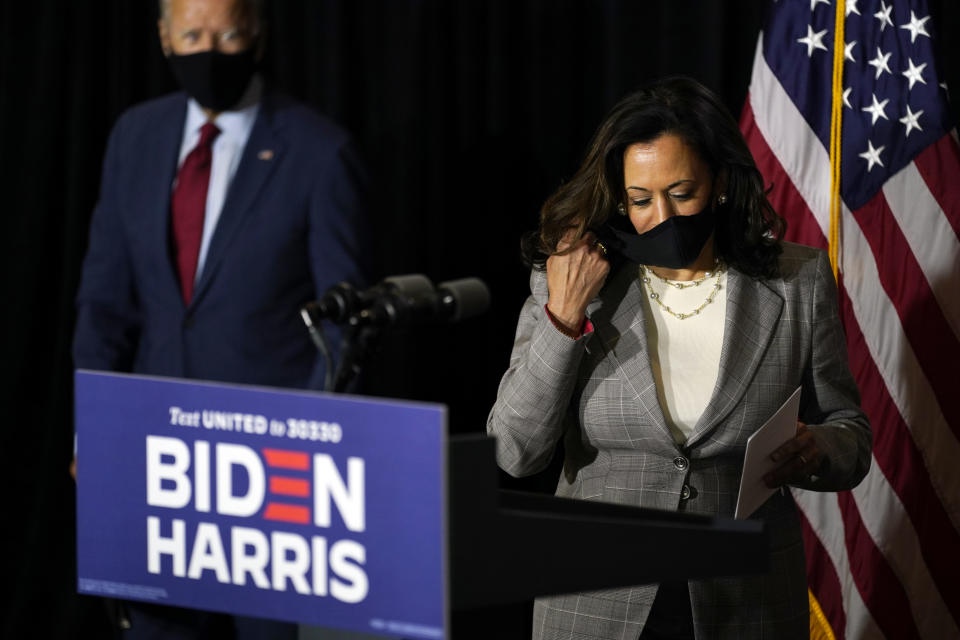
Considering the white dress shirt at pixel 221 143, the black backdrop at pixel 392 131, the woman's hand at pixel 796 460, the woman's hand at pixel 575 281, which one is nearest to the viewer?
the woman's hand at pixel 796 460

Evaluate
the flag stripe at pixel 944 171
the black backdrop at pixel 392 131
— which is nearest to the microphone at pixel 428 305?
the black backdrop at pixel 392 131

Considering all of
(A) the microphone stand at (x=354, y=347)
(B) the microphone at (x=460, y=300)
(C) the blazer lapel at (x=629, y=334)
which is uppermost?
(B) the microphone at (x=460, y=300)

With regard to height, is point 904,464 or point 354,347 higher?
point 354,347

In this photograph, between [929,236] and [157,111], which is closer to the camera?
[929,236]

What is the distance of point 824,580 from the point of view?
291 centimetres

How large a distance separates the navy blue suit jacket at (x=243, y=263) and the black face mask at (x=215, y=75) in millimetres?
82

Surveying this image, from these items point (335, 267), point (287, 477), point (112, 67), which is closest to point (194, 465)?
point (287, 477)

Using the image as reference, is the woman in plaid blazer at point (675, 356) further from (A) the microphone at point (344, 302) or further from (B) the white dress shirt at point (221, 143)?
(B) the white dress shirt at point (221, 143)

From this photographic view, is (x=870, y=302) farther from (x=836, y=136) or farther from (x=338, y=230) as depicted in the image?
(x=338, y=230)

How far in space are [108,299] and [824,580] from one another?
73.6 inches

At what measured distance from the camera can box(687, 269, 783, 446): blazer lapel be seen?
1.84 m

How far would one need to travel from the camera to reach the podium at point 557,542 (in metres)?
1.16

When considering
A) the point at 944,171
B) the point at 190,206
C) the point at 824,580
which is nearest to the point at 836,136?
the point at 944,171

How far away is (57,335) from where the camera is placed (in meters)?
3.92
